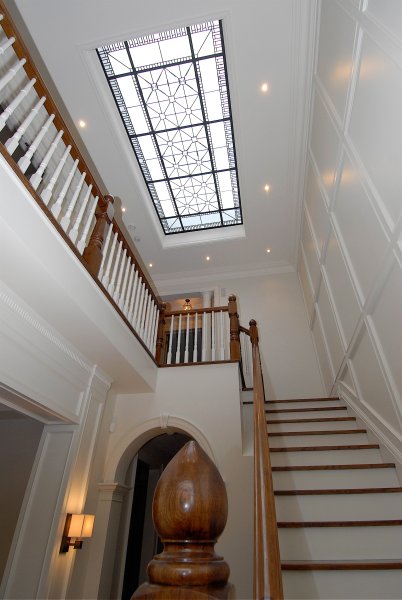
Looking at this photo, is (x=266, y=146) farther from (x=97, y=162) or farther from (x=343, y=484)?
(x=343, y=484)

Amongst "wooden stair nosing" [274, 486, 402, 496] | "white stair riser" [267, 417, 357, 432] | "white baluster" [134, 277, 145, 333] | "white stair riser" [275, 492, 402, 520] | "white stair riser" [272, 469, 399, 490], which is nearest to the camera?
"white stair riser" [275, 492, 402, 520]

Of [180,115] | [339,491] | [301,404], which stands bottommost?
[339,491]

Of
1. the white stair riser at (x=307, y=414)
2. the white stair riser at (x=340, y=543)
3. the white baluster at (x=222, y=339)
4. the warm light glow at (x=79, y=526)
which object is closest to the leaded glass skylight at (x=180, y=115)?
the white baluster at (x=222, y=339)

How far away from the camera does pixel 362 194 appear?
8.16 ft

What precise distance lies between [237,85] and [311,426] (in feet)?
13.2

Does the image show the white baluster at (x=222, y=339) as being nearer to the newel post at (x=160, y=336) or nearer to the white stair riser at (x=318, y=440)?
the newel post at (x=160, y=336)

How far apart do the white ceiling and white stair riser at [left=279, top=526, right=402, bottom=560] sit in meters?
4.21

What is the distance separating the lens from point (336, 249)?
3.38m

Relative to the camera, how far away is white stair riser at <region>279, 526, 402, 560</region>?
1.84 meters

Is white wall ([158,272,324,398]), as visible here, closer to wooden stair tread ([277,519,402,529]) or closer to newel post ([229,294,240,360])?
newel post ([229,294,240,360])

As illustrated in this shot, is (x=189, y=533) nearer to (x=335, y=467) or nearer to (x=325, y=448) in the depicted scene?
(x=335, y=467)

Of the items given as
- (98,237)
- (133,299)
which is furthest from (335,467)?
(98,237)

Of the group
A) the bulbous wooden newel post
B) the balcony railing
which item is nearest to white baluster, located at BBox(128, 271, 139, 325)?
the balcony railing

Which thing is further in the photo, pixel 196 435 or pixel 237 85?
pixel 237 85
